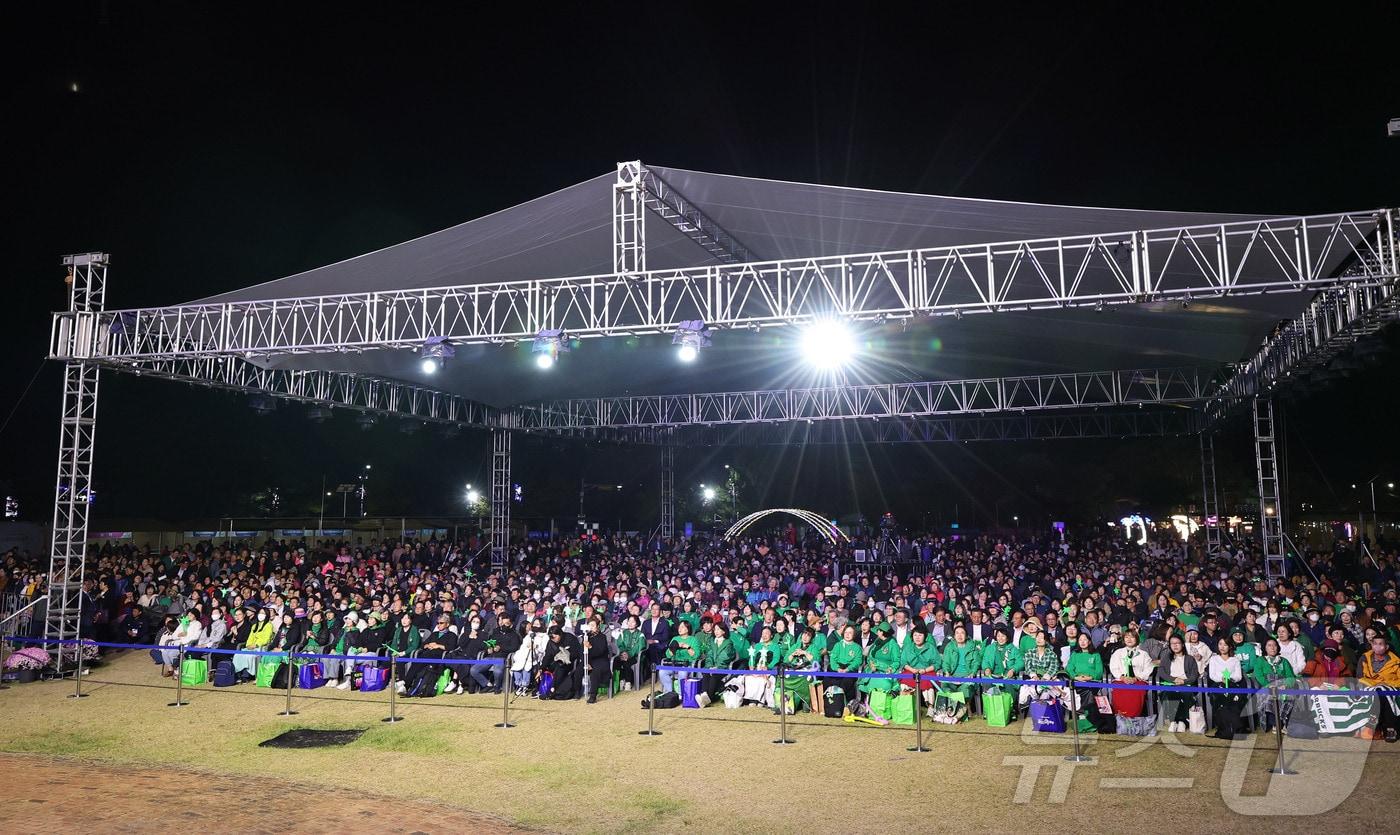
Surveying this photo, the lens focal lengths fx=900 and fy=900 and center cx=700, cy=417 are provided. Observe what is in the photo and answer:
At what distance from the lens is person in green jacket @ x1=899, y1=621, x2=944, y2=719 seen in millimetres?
9703

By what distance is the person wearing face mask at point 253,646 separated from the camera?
12.8 metres

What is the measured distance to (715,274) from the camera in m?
13.1

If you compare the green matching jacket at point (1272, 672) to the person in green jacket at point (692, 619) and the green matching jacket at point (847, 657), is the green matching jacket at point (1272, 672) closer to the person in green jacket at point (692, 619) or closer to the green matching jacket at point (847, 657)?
the green matching jacket at point (847, 657)

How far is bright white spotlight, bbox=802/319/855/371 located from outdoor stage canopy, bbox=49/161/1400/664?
0.53m

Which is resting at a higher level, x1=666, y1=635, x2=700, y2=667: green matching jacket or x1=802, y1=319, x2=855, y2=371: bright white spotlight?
x1=802, y1=319, x2=855, y2=371: bright white spotlight

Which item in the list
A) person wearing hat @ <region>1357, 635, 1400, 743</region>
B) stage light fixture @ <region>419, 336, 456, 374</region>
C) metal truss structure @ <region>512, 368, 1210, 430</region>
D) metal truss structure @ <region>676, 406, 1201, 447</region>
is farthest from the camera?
metal truss structure @ <region>676, 406, 1201, 447</region>

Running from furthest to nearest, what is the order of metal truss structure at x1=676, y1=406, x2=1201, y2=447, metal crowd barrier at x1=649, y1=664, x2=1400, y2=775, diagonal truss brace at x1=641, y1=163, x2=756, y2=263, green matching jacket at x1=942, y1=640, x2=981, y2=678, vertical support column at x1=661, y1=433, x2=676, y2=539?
vertical support column at x1=661, y1=433, x2=676, y2=539 → metal truss structure at x1=676, y1=406, x2=1201, y2=447 → diagonal truss brace at x1=641, y1=163, x2=756, y2=263 → green matching jacket at x1=942, y1=640, x2=981, y2=678 → metal crowd barrier at x1=649, y1=664, x2=1400, y2=775

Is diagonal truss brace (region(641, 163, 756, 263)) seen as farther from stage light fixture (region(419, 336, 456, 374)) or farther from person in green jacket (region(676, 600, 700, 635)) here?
person in green jacket (region(676, 600, 700, 635))

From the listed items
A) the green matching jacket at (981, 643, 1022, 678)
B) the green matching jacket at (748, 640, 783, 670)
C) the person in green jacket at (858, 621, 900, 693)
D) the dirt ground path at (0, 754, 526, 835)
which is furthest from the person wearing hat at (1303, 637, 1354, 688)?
the dirt ground path at (0, 754, 526, 835)

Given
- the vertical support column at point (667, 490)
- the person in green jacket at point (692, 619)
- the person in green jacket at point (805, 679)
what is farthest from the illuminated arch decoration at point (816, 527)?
the person in green jacket at point (805, 679)

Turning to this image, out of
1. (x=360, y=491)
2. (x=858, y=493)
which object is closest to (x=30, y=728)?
(x=858, y=493)

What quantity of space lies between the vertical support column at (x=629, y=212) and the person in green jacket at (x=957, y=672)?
20.9 ft

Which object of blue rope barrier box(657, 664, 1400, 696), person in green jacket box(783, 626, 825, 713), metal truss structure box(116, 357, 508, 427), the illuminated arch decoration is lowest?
person in green jacket box(783, 626, 825, 713)

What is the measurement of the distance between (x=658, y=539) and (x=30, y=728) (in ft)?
75.1
